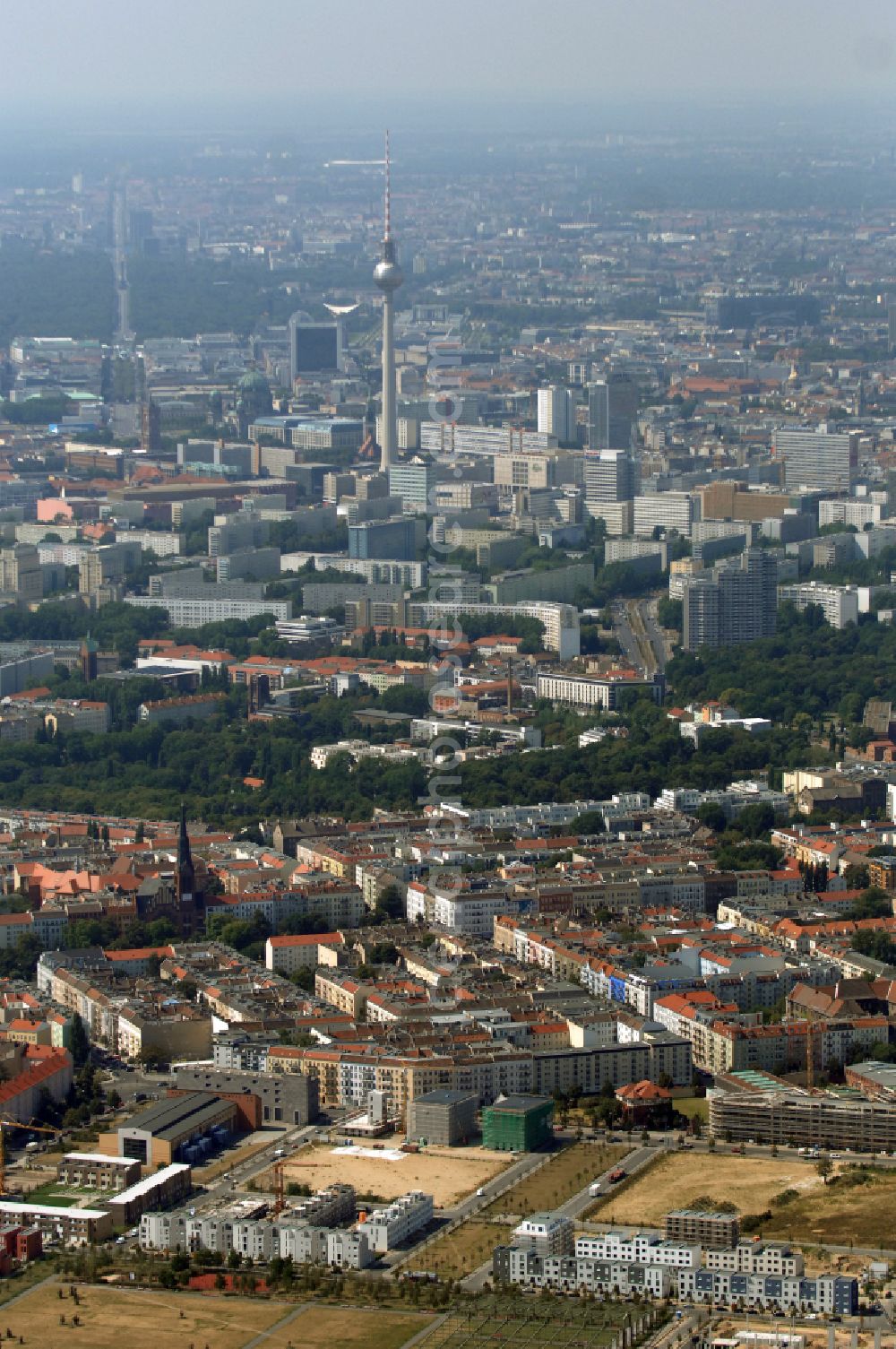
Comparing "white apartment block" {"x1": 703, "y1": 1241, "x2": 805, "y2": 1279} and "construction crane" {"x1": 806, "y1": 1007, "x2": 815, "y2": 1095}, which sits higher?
"white apartment block" {"x1": 703, "y1": 1241, "x2": 805, "y2": 1279}

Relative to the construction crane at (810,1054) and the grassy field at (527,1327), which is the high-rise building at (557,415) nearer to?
the construction crane at (810,1054)

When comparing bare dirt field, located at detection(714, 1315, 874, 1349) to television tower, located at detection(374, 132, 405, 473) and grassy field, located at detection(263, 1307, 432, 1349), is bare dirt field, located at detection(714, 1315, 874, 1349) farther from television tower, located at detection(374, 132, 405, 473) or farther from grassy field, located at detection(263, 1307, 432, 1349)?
television tower, located at detection(374, 132, 405, 473)

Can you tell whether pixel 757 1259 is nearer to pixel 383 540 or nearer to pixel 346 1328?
pixel 346 1328

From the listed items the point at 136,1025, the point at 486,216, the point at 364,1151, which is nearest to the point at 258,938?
the point at 136,1025

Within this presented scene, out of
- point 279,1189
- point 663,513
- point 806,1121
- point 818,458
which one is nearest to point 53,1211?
point 279,1189

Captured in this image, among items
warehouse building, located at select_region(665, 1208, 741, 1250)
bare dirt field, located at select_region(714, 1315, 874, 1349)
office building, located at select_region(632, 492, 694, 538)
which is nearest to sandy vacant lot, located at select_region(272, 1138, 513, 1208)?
warehouse building, located at select_region(665, 1208, 741, 1250)

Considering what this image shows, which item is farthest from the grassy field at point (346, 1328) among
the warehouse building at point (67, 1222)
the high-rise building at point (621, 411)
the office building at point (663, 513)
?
the high-rise building at point (621, 411)
